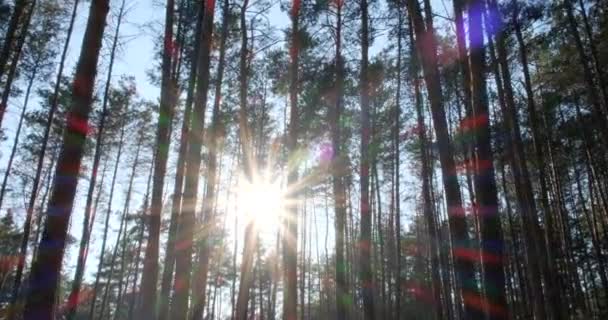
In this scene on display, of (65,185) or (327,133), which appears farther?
(327,133)

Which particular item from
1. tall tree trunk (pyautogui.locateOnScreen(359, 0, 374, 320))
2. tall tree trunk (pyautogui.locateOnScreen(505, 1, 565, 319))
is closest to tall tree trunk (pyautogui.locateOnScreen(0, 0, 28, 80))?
tall tree trunk (pyautogui.locateOnScreen(359, 0, 374, 320))

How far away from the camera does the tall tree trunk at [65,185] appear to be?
3357 mm

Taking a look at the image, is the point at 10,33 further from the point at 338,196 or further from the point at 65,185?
the point at 338,196

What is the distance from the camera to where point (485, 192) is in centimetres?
481

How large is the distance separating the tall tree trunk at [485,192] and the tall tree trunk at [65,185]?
410cm

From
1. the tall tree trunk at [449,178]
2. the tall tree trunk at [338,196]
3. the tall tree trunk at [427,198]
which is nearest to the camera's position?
the tall tree trunk at [449,178]

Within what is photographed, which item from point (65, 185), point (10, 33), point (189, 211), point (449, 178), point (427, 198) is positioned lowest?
point (65, 185)

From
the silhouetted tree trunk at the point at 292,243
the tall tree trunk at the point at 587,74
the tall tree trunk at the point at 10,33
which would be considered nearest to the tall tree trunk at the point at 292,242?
the silhouetted tree trunk at the point at 292,243

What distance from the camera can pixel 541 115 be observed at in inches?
600

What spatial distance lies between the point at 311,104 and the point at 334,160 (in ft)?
11.1

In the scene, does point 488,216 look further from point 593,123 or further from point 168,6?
point 593,123

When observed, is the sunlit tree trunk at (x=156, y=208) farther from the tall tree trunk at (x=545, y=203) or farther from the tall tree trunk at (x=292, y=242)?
the tall tree trunk at (x=545, y=203)

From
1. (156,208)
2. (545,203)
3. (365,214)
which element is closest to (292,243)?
(365,214)

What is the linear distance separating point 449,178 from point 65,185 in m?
4.60
